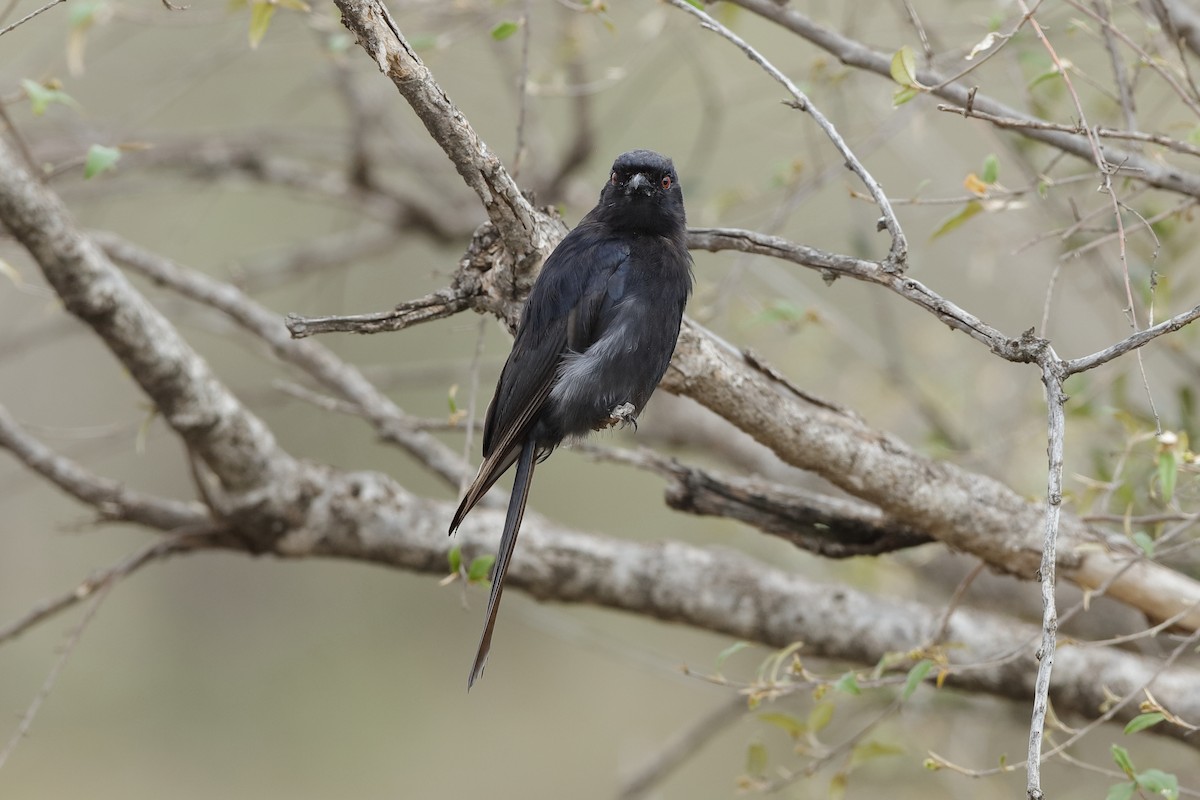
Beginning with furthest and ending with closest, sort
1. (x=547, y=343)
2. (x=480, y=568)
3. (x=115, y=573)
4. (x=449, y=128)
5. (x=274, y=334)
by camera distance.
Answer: (x=274, y=334)
(x=115, y=573)
(x=547, y=343)
(x=480, y=568)
(x=449, y=128)

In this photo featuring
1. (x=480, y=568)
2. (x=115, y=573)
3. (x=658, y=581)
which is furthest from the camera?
(x=658, y=581)

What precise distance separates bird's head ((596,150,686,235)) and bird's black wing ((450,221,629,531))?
0.12 metres

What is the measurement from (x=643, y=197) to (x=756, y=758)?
1421 millimetres

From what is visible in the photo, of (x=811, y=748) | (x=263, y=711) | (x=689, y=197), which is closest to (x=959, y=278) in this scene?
(x=689, y=197)

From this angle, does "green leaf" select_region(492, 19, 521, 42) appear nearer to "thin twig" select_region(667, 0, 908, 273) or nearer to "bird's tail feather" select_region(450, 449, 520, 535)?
"thin twig" select_region(667, 0, 908, 273)

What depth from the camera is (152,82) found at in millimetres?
5160

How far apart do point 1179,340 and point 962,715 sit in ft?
5.79

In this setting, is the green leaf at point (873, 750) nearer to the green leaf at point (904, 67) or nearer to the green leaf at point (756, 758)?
the green leaf at point (756, 758)

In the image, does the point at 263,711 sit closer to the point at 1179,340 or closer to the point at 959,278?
the point at 959,278

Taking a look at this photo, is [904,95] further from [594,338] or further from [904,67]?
[594,338]

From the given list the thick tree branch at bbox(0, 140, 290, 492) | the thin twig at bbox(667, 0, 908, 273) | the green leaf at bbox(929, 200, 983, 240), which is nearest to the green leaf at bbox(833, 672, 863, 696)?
the thin twig at bbox(667, 0, 908, 273)

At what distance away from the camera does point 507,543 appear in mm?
2572

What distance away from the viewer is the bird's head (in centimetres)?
289

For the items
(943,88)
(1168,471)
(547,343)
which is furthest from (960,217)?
(547,343)
